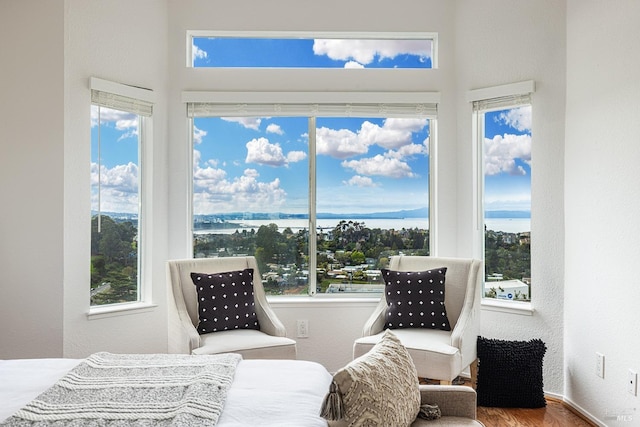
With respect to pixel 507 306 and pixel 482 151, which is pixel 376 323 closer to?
pixel 507 306

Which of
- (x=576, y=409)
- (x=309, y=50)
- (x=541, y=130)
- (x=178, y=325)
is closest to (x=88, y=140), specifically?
(x=178, y=325)

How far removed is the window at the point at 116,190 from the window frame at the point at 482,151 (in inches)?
93.9

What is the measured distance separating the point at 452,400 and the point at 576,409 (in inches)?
65.4

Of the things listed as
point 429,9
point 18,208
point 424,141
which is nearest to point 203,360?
point 18,208

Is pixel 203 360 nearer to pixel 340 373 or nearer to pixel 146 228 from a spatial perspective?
pixel 340 373

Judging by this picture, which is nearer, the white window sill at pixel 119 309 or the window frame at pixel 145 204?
the white window sill at pixel 119 309

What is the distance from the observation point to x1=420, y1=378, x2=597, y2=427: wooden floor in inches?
126

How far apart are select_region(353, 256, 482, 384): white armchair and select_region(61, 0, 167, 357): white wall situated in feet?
5.27


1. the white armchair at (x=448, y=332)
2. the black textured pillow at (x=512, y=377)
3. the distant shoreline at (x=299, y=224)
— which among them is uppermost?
the distant shoreline at (x=299, y=224)

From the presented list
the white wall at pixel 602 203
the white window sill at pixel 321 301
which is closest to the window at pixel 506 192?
the white wall at pixel 602 203

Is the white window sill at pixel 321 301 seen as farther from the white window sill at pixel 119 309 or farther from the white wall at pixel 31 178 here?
the white wall at pixel 31 178

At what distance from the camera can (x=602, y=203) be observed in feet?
10.2

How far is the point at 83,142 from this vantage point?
11.8 ft

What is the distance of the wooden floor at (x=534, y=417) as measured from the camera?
10.5 feet
